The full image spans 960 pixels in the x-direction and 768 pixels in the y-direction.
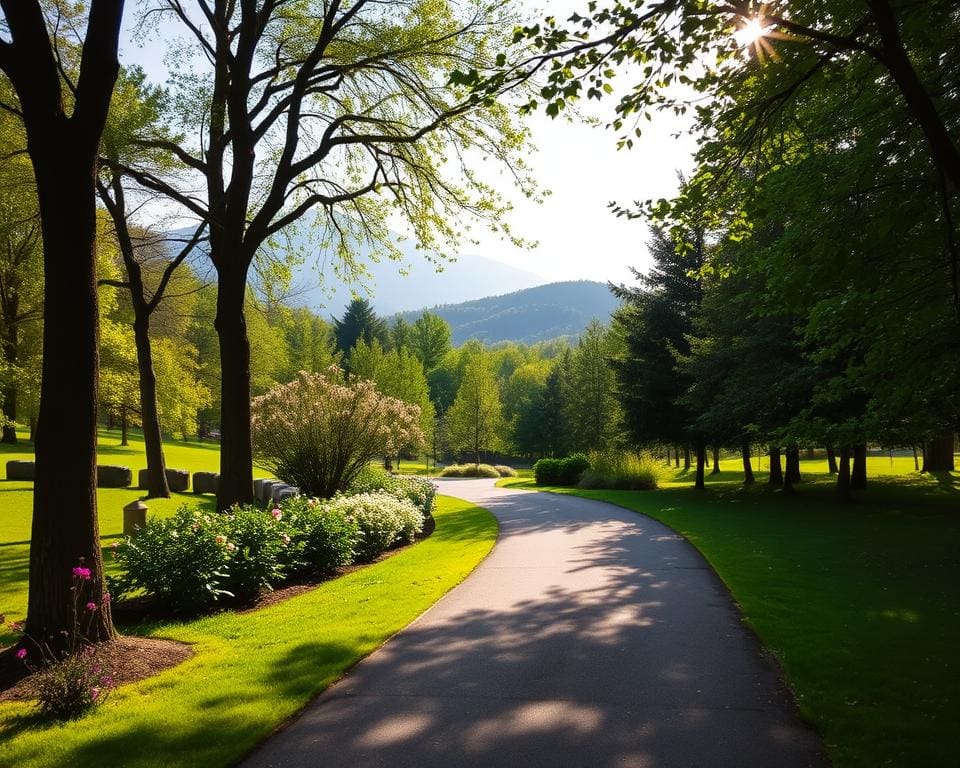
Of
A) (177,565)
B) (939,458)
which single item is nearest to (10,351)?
(177,565)

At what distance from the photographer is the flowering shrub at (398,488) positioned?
628 inches

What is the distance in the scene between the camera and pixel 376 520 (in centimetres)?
1196

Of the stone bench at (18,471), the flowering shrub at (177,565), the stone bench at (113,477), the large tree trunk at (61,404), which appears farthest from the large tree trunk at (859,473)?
the stone bench at (18,471)

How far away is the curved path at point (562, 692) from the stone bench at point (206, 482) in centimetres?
1722

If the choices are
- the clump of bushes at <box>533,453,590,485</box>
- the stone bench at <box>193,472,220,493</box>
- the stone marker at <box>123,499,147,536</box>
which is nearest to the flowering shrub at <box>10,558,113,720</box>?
the stone marker at <box>123,499,147,536</box>

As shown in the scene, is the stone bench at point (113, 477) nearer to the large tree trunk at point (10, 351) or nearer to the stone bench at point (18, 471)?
the stone bench at point (18, 471)

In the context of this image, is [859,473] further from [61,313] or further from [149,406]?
[61,313]

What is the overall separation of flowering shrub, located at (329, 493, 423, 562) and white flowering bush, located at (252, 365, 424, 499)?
10.3 ft

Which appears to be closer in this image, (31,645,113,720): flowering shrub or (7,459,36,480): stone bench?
(31,645,113,720): flowering shrub

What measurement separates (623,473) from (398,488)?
14420 mm

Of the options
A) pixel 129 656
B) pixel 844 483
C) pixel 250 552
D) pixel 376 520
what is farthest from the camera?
pixel 844 483

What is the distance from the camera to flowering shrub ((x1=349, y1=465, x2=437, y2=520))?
15945mm

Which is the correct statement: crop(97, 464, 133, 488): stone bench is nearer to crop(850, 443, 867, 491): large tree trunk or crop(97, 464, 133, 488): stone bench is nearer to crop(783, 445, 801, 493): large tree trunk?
crop(783, 445, 801, 493): large tree trunk

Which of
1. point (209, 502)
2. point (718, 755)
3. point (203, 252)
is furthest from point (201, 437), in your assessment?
point (718, 755)
